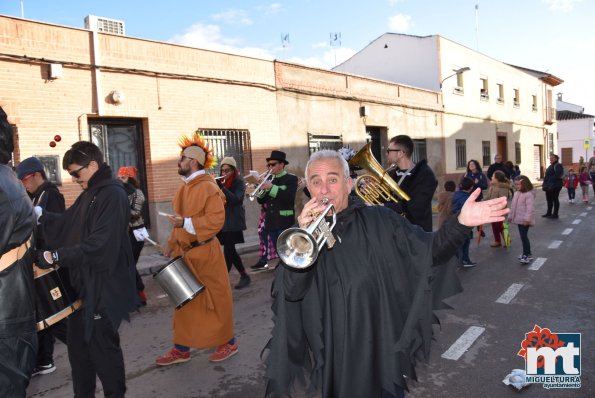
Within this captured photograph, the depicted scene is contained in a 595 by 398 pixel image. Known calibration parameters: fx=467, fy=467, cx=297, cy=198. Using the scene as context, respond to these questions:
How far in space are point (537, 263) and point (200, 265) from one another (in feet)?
20.1

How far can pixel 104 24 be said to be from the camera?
437 inches

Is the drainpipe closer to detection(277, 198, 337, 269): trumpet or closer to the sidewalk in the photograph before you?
the sidewalk

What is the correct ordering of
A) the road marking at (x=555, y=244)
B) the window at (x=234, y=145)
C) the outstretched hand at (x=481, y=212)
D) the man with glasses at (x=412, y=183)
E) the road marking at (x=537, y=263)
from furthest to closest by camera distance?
1. the window at (x=234, y=145)
2. the road marking at (x=555, y=244)
3. the road marking at (x=537, y=263)
4. the man with glasses at (x=412, y=183)
5. the outstretched hand at (x=481, y=212)

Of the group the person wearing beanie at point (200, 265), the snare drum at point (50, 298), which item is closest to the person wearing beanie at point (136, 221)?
the person wearing beanie at point (200, 265)

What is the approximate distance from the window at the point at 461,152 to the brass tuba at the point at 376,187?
21045 millimetres

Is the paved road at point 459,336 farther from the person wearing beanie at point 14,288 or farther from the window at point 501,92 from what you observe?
the window at point 501,92

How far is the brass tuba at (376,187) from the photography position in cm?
467

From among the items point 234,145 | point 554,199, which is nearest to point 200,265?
point 234,145

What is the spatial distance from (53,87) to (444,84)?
755 inches

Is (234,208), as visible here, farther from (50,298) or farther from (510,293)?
(50,298)

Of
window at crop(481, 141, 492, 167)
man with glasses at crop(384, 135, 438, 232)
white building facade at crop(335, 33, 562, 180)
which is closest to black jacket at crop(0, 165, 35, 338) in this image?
man with glasses at crop(384, 135, 438, 232)

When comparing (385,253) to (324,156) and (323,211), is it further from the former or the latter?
(324,156)

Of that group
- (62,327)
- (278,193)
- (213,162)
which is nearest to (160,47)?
(278,193)

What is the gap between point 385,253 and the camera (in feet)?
7.43
